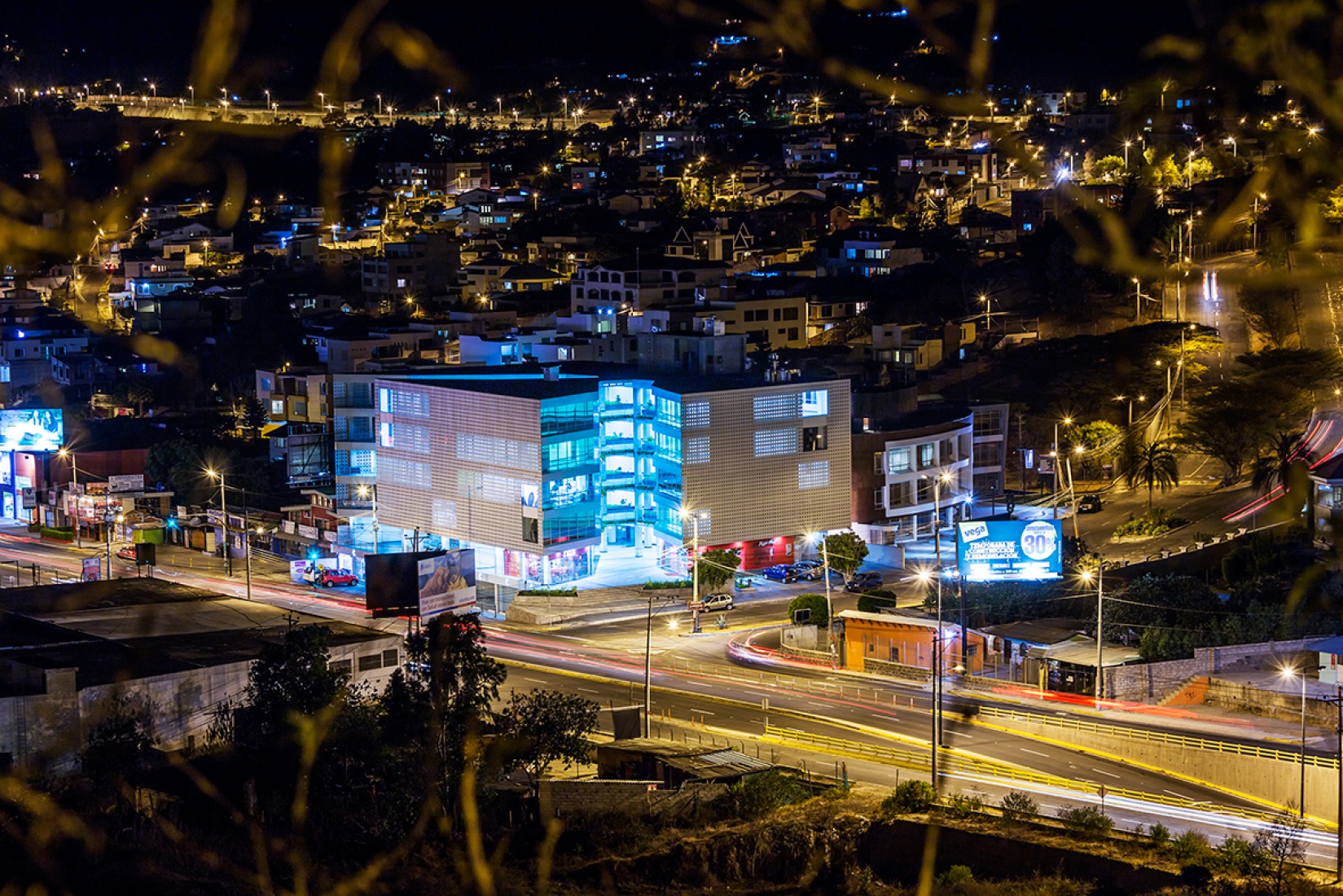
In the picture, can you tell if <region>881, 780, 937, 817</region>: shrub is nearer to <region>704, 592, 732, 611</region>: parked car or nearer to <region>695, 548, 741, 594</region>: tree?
<region>704, 592, 732, 611</region>: parked car

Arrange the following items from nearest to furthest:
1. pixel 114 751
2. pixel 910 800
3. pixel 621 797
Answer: pixel 910 800, pixel 114 751, pixel 621 797

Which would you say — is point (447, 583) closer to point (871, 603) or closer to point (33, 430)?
point (871, 603)

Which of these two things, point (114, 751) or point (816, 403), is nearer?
point (114, 751)

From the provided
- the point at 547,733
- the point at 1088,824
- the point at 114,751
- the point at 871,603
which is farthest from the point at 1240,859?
the point at 114,751

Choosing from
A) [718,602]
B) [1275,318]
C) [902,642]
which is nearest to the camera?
[902,642]

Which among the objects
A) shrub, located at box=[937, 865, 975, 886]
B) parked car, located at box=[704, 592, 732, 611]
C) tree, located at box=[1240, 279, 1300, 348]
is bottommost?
shrub, located at box=[937, 865, 975, 886]

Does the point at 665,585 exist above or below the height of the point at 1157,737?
above

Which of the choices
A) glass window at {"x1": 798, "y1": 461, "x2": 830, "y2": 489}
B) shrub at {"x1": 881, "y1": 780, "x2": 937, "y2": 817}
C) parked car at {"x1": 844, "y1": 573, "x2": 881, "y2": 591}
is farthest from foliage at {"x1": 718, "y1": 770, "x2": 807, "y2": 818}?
glass window at {"x1": 798, "y1": 461, "x2": 830, "y2": 489}

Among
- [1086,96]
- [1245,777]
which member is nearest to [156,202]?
[1086,96]
